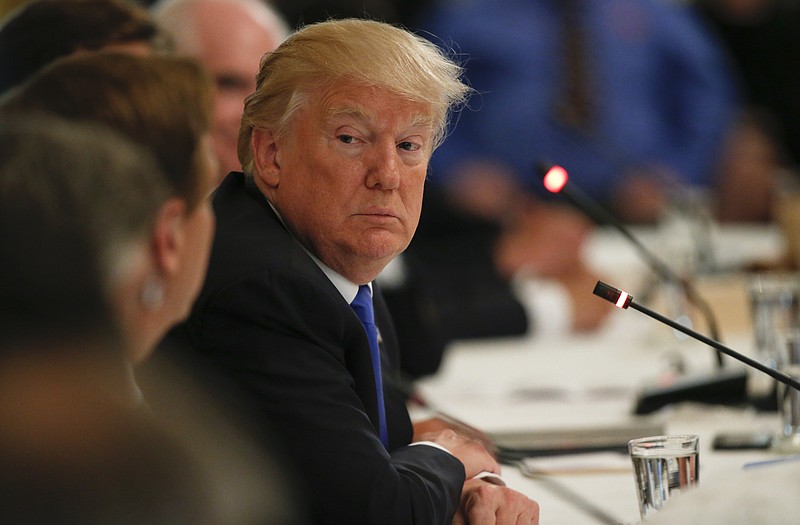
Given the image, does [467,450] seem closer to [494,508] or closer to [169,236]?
[494,508]

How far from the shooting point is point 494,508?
1338mm

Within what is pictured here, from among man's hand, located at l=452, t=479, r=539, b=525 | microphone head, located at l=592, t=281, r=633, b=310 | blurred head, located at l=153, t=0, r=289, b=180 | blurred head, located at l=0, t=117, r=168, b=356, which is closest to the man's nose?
microphone head, located at l=592, t=281, r=633, b=310

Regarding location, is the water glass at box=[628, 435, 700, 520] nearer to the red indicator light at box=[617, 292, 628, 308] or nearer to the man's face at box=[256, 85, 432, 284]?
the red indicator light at box=[617, 292, 628, 308]

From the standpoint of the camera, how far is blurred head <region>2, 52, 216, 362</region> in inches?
28.2

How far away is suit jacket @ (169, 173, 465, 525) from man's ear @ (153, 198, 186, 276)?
1.44ft

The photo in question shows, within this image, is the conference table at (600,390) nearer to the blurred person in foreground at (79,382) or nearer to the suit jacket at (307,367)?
the suit jacket at (307,367)

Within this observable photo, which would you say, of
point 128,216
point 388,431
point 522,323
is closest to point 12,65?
point 388,431

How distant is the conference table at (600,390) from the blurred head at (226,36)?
2.46 feet

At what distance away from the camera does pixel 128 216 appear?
0.67 metres

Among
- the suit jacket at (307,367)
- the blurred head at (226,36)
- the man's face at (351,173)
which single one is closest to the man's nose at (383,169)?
the man's face at (351,173)

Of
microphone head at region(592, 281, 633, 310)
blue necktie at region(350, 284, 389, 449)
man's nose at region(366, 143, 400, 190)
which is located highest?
microphone head at region(592, 281, 633, 310)

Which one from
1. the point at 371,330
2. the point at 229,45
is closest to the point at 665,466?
the point at 371,330

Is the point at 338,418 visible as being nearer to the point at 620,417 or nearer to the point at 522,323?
→ the point at 620,417

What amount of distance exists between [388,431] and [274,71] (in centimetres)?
43
